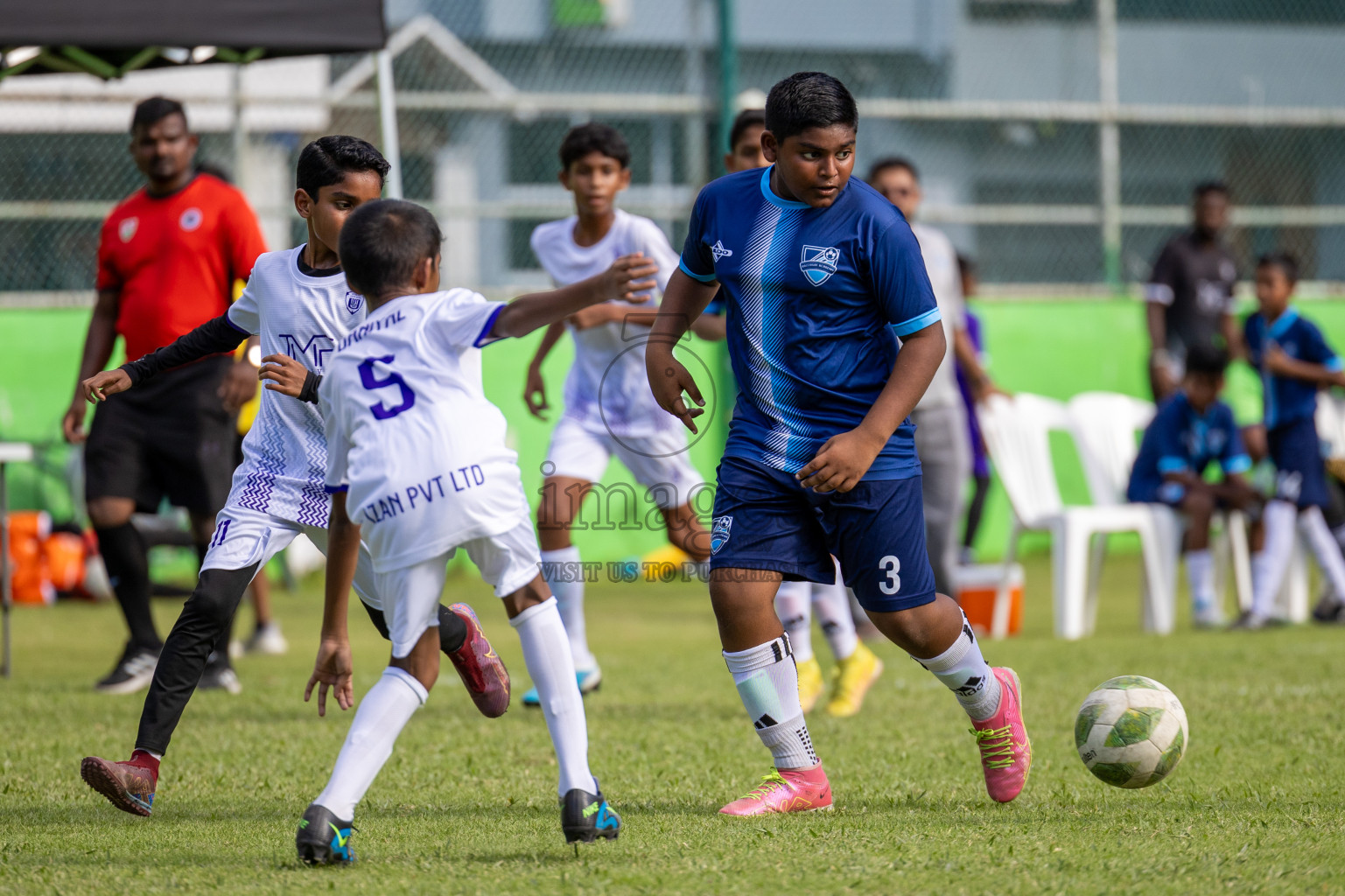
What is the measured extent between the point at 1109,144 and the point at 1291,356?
4.73 m

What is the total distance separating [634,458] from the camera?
21.0 ft

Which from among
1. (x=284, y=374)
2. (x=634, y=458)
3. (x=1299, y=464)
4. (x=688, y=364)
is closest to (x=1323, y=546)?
(x=1299, y=464)

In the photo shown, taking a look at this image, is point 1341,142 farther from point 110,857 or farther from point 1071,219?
point 110,857

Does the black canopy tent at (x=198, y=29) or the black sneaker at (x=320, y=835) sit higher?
the black canopy tent at (x=198, y=29)

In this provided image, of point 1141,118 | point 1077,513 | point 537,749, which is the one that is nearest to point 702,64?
point 1141,118

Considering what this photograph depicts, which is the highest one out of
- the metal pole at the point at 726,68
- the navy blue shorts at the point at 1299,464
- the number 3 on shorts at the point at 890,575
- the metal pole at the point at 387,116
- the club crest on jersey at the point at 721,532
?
the metal pole at the point at 726,68

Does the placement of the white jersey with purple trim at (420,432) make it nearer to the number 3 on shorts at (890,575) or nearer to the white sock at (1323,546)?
the number 3 on shorts at (890,575)

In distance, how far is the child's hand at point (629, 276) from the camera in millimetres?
3459

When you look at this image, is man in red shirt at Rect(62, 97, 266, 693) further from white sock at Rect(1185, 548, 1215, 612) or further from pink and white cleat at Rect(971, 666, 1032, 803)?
white sock at Rect(1185, 548, 1215, 612)

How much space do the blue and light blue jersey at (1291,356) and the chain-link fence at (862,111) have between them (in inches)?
164

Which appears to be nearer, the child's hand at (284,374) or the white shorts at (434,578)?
the white shorts at (434,578)

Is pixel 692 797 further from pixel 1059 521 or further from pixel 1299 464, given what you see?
pixel 1299 464

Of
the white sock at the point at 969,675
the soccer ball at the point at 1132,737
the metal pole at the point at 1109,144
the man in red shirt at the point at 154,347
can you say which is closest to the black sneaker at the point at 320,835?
the white sock at the point at 969,675

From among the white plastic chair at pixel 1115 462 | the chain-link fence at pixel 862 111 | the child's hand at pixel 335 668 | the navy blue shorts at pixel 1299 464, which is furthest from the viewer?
the chain-link fence at pixel 862 111
